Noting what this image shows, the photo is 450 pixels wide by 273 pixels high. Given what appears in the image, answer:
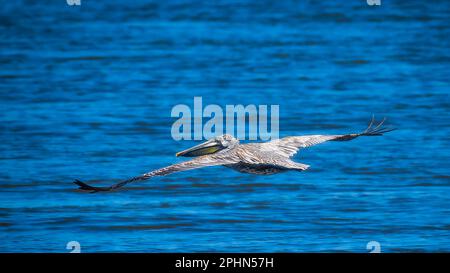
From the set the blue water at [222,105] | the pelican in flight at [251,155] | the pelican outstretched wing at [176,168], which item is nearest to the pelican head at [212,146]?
the pelican in flight at [251,155]

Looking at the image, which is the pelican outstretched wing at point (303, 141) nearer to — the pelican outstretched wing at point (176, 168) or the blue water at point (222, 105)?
the blue water at point (222, 105)

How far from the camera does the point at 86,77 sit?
16.3m

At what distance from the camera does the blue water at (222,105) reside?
926cm

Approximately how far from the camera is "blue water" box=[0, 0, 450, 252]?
926 centimetres

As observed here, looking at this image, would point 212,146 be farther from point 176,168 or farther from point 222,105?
point 222,105

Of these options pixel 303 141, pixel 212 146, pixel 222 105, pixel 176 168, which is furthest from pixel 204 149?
pixel 222 105

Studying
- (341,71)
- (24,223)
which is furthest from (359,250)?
(341,71)

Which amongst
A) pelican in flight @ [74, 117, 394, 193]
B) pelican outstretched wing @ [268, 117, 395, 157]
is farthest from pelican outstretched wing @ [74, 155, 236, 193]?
pelican outstretched wing @ [268, 117, 395, 157]

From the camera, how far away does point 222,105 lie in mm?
14477

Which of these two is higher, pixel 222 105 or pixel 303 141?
pixel 303 141

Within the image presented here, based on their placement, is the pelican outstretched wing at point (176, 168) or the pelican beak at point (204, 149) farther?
the pelican beak at point (204, 149)

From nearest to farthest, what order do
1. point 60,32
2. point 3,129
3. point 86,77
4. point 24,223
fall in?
point 24,223, point 3,129, point 86,77, point 60,32
